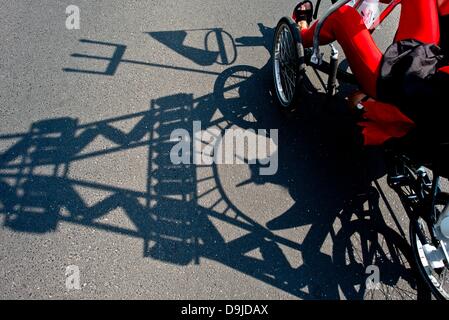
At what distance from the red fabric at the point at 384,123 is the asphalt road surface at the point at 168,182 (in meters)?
0.92

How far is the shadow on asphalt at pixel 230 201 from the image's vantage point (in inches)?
127

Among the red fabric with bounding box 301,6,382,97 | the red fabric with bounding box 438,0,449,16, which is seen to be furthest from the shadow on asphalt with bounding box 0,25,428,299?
the red fabric with bounding box 438,0,449,16

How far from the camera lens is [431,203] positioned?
296cm

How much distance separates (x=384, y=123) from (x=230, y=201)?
155 cm

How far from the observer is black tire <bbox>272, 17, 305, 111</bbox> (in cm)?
353

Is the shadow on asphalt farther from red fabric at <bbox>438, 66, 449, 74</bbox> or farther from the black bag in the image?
red fabric at <bbox>438, 66, 449, 74</bbox>

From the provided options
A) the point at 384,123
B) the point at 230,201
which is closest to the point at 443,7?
the point at 384,123

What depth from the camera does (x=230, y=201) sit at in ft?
11.6

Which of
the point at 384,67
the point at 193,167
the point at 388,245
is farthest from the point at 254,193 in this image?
the point at 384,67

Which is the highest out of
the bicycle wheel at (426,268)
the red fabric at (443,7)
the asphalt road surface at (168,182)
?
the red fabric at (443,7)

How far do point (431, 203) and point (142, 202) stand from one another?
2.53 meters

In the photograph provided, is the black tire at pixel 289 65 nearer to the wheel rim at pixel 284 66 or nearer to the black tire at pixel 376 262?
the wheel rim at pixel 284 66

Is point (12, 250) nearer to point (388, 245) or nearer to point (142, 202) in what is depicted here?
point (142, 202)

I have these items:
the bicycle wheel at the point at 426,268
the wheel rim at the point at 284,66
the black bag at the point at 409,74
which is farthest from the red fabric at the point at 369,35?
the bicycle wheel at the point at 426,268
